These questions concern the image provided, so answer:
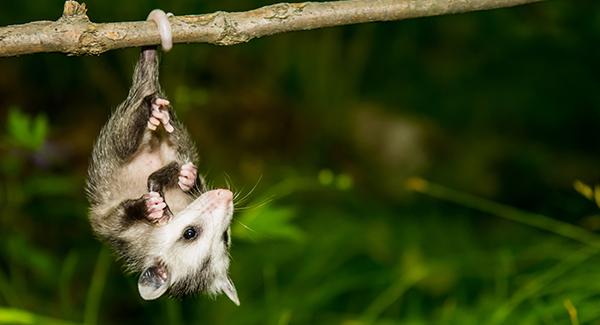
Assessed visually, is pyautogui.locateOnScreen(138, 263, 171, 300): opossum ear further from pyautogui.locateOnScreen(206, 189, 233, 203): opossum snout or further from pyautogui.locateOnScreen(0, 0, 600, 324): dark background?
pyautogui.locateOnScreen(0, 0, 600, 324): dark background

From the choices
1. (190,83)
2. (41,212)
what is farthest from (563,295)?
(190,83)

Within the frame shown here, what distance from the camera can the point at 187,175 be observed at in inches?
117

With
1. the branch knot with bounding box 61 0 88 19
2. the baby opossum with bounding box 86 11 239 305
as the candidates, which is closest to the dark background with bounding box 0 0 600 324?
the baby opossum with bounding box 86 11 239 305

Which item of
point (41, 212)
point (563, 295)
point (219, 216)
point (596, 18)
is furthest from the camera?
point (596, 18)

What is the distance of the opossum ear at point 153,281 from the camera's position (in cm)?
304

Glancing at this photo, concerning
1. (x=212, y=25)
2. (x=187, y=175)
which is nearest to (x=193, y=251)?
(x=187, y=175)

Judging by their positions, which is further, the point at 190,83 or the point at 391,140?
the point at 391,140

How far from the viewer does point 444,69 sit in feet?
21.6

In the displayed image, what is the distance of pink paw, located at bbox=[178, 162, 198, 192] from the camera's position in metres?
2.96

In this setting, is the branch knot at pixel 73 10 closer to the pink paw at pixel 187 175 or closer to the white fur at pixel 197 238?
the pink paw at pixel 187 175

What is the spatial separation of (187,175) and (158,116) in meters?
0.19

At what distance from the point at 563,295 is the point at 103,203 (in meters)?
1.60

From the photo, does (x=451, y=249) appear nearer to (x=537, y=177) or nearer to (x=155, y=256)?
(x=537, y=177)

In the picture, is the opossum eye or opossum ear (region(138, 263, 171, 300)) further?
the opossum eye
